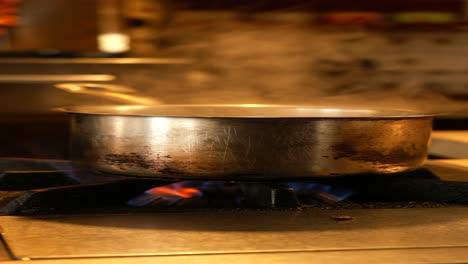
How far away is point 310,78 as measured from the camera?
160 cm

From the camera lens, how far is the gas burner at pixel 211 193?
694mm

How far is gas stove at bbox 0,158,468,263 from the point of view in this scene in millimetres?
523

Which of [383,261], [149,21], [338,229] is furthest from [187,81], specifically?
[383,261]

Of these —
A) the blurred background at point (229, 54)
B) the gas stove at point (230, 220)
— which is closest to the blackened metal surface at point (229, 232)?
the gas stove at point (230, 220)

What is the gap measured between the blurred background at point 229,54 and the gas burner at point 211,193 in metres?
0.58

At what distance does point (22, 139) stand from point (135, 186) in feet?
2.60

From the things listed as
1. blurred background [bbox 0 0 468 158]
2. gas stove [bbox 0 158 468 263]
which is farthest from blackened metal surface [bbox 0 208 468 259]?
blurred background [bbox 0 0 468 158]

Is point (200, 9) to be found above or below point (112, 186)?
above

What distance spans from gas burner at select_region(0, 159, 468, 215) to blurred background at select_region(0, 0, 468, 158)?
1.91 ft

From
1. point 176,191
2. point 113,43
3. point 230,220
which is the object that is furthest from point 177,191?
point 113,43

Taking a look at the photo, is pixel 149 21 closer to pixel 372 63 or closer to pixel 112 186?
pixel 372 63

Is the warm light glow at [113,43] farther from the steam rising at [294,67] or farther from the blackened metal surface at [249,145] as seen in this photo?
the blackened metal surface at [249,145]

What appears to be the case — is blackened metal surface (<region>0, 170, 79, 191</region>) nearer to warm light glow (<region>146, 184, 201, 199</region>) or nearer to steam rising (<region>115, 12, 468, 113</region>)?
warm light glow (<region>146, 184, 201, 199</region>)

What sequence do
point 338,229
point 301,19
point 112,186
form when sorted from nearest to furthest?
point 338,229 < point 112,186 < point 301,19
